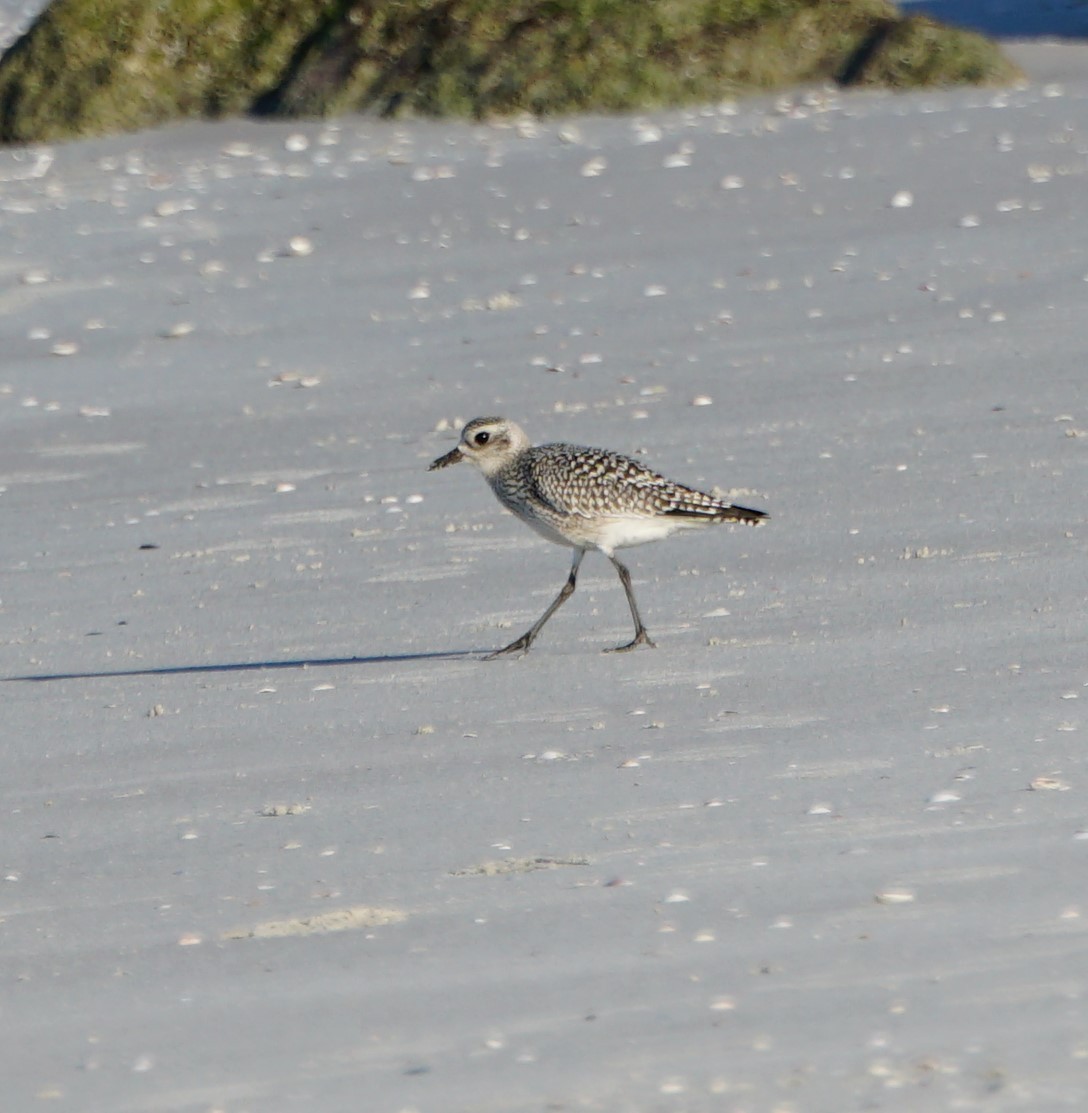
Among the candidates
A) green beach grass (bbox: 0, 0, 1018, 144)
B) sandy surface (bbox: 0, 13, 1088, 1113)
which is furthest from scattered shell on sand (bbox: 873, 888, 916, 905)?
green beach grass (bbox: 0, 0, 1018, 144)

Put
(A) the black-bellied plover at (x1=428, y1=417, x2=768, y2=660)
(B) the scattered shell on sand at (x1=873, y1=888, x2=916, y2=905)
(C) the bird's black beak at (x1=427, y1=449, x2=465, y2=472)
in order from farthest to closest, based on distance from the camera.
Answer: (C) the bird's black beak at (x1=427, y1=449, x2=465, y2=472), (A) the black-bellied plover at (x1=428, y1=417, x2=768, y2=660), (B) the scattered shell on sand at (x1=873, y1=888, x2=916, y2=905)

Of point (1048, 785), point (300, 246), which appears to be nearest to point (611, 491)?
point (1048, 785)

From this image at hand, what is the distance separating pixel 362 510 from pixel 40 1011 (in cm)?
478

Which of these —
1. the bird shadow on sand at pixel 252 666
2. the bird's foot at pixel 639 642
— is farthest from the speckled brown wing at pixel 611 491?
the bird shadow on sand at pixel 252 666

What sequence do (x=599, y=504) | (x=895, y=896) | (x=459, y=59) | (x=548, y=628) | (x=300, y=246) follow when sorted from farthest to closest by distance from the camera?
1. (x=459, y=59)
2. (x=300, y=246)
3. (x=548, y=628)
4. (x=599, y=504)
5. (x=895, y=896)

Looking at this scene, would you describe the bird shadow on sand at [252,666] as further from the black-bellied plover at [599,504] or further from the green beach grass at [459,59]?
the green beach grass at [459,59]

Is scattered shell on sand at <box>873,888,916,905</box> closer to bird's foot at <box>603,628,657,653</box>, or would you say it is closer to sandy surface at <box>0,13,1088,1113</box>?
sandy surface at <box>0,13,1088,1113</box>

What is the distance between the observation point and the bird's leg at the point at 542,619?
278 inches

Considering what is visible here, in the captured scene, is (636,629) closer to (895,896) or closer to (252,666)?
(252,666)

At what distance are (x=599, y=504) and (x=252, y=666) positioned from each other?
1.16 m

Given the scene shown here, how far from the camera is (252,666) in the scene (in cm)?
711

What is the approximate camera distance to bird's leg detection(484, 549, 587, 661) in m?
7.06

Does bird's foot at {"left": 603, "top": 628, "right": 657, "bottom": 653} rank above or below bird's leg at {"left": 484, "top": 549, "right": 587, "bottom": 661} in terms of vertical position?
above

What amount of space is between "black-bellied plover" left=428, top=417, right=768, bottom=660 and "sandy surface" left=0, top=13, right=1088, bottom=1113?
277mm
